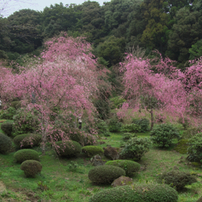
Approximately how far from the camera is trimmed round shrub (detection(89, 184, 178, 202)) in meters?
4.41

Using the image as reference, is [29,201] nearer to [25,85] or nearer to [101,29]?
[25,85]

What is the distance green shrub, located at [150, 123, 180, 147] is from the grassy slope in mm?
425

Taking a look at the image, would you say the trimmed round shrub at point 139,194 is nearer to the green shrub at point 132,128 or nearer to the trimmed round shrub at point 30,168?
the trimmed round shrub at point 30,168

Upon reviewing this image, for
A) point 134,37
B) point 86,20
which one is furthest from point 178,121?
point 86,20

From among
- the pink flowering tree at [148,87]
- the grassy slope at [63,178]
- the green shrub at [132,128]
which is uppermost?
the pink flowering tree at [148,87]

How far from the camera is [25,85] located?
8508 millimetres

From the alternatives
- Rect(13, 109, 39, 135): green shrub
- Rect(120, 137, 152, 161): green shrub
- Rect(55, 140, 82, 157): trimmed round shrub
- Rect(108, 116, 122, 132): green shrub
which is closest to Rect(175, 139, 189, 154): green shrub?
Rect(120, 137, 152, 161): green shrub

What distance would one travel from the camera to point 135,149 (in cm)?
917

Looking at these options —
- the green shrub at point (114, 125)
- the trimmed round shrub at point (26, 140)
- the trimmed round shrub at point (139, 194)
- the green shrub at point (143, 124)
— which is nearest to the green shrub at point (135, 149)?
the trimmed round shrub at point (26, 140)

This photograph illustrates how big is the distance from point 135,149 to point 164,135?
2331 millimetres

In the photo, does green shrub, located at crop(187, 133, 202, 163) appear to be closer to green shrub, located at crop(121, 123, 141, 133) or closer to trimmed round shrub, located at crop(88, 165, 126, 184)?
trimmed round shrub, located at crop(88, 165, 126, 184)

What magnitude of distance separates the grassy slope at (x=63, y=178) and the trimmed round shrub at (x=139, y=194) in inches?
27.7

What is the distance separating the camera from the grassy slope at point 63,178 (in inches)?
229

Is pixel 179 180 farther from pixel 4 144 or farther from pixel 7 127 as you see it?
pixel 7 127
